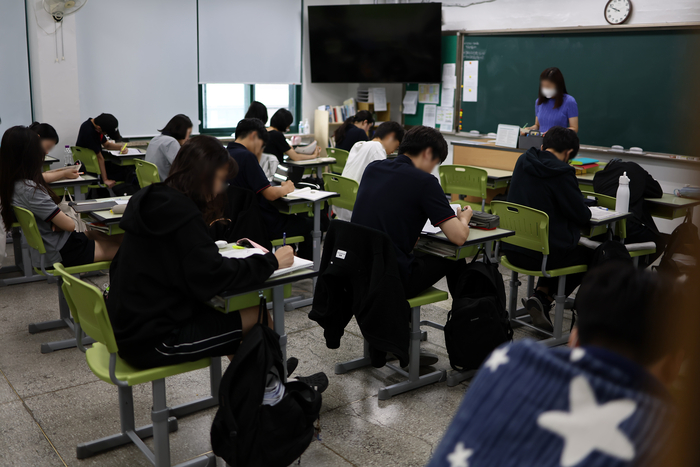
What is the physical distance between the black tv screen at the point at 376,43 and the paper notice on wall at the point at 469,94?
0.38m

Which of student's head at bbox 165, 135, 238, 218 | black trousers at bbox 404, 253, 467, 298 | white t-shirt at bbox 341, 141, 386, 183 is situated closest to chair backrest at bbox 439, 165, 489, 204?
white t-shirt at bbox 341, 141, 386, 183

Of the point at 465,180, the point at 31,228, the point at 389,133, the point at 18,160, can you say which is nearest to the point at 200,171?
the point at 31,228

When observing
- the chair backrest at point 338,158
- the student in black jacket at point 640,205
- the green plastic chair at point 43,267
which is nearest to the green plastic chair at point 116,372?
the green plastic chair at point 43,267

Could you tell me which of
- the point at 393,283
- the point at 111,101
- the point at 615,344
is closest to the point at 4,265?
the point at 111,101

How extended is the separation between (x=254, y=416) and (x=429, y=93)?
20.9 feet

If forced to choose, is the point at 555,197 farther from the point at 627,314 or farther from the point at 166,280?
the point at 627,314

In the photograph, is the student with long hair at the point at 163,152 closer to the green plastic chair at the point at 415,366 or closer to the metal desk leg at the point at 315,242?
the metal desk leg at the point at 315,242

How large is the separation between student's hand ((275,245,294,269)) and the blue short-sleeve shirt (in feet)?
13.3

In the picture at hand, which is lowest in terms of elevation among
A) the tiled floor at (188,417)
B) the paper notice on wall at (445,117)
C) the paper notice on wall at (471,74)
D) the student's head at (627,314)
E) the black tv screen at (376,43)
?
the tiled floor at (188,417)

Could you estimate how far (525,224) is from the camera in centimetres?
335

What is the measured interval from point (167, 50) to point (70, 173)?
317 cm

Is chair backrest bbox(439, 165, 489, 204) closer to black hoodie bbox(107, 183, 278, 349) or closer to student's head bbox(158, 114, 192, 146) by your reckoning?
student's head bbox(158, 114, 192, 146)

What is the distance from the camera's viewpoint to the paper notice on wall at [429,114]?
774 cm

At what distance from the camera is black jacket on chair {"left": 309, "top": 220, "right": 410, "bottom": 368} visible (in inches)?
102
